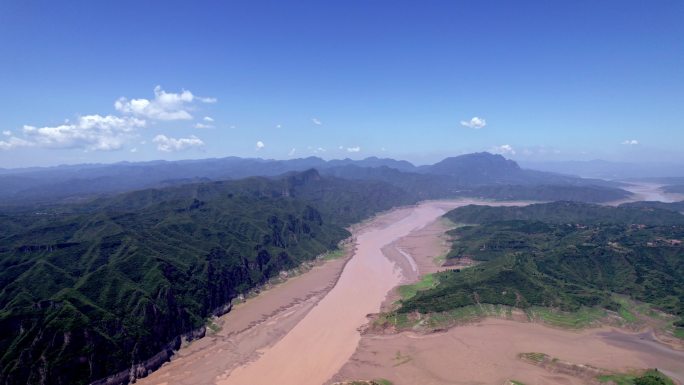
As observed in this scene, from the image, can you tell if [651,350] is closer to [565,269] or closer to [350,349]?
[565,269]

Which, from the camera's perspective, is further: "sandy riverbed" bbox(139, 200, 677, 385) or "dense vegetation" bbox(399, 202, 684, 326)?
"dense vegetation" bbox(399, 202, 684, 326)

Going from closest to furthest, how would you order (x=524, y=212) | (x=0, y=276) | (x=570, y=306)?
(x=0, y=276) < (x=570, y=306) < (x=524, y=212)

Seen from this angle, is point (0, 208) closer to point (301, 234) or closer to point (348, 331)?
point (301, 234)

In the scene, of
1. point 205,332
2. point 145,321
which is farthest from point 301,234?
point 145,321

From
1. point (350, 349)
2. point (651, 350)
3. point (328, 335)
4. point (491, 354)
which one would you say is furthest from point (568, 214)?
point (350, 349)

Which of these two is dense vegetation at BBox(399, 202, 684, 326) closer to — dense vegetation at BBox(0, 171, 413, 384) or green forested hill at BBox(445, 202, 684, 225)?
green forested hill at BBox(445, 202, 684, 225)


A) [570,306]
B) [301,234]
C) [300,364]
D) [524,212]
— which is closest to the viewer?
[300,364]

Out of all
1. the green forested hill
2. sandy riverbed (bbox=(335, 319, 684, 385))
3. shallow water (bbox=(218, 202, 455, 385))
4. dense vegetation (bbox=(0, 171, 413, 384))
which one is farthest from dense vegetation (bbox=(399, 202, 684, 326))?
dense vegetation (bbox=(0, 171, 413, 384))
